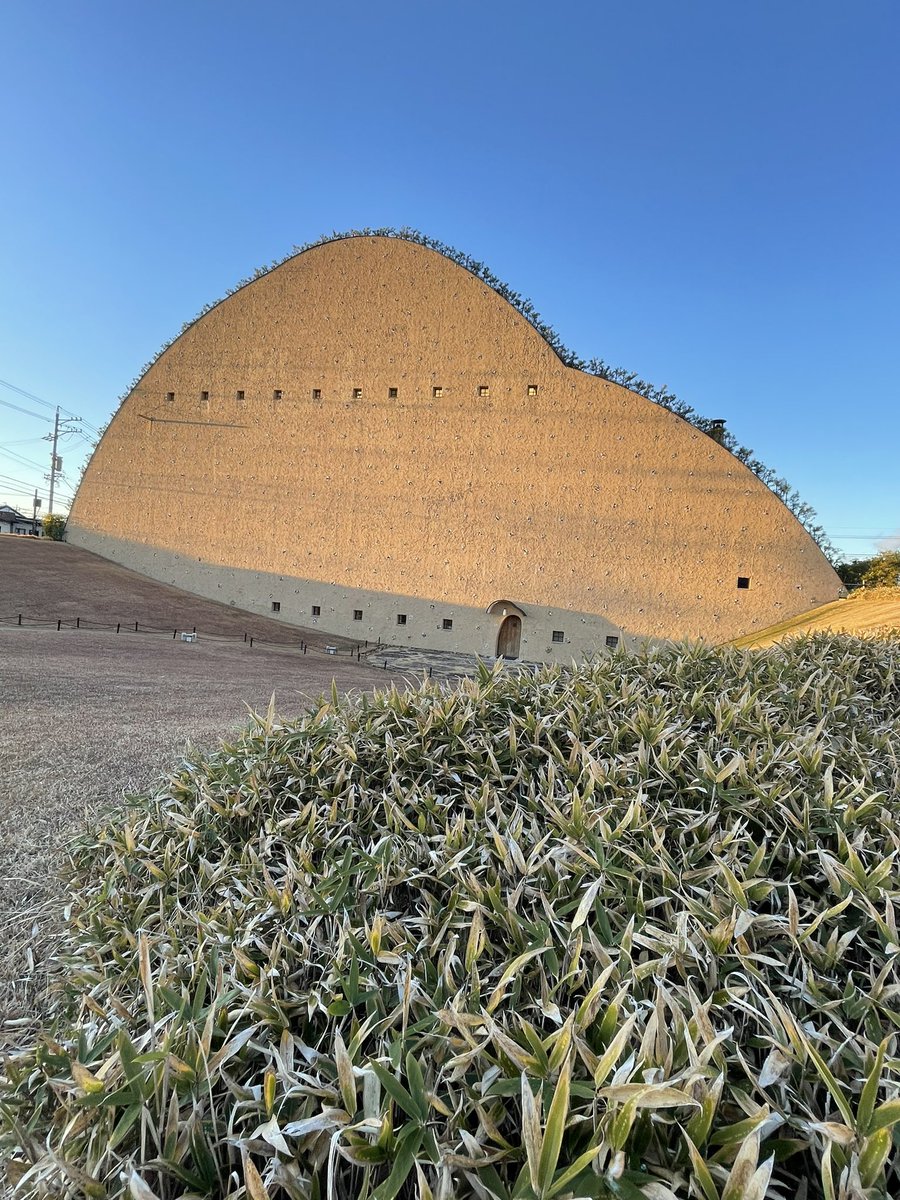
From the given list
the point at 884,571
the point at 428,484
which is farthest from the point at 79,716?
the point at 884,571

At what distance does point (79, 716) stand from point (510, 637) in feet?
44.9

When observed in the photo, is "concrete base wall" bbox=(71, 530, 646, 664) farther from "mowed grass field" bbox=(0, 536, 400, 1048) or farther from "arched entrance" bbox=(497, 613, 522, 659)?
"mowed grass field" bbox=(0, 536, 400, 1048)

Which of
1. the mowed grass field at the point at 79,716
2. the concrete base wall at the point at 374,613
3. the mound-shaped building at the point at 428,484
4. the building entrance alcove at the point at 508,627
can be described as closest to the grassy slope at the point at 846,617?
the mound-shaped building at the point at 428,484

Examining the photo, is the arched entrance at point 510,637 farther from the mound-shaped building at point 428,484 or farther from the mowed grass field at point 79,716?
the mowed grass field at point 79,716

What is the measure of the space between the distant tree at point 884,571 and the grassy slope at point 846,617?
154cm

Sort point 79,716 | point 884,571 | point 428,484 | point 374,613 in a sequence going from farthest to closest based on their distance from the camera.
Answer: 1. point 374,613
2. point 428,484
3. point 884,571
4. point 79,716

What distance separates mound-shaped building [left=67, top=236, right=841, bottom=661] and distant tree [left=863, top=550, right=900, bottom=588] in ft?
4.41

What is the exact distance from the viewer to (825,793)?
187 centimetres

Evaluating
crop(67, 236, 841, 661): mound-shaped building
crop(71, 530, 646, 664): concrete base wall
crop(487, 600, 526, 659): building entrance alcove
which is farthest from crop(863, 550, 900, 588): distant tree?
crop(487, 600, 526, 659): building entrance alcove

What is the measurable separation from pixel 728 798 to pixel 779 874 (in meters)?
0.28

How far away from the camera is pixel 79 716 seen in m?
4.81

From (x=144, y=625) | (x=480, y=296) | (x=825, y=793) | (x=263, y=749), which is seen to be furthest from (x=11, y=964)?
(x=480, y=296)

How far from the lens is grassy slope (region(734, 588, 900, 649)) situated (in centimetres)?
970

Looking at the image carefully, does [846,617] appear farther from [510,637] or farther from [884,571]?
[510,637]
